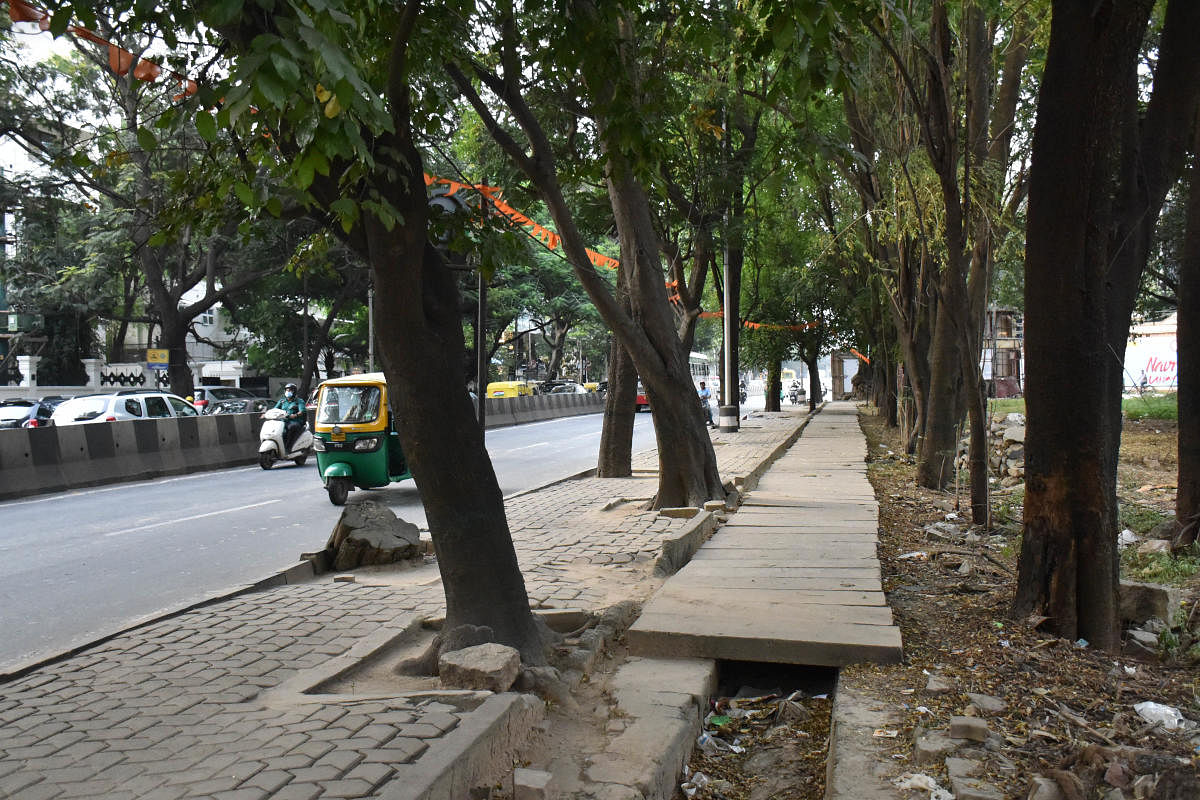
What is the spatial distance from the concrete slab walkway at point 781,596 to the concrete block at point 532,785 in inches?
70.5

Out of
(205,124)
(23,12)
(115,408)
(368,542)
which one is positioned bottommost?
(368,542)

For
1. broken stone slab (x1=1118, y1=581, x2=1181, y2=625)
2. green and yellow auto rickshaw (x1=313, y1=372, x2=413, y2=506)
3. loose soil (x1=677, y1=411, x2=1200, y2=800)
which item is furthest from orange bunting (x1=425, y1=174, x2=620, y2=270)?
broken stone slab (x1=1118, y1=581, x2=1181, y2=625)

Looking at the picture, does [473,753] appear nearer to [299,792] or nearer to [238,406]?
[299,792]

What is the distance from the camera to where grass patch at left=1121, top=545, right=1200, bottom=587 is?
6.82 metres

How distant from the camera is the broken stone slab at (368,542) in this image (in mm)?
7570

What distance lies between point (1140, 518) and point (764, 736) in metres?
6.59

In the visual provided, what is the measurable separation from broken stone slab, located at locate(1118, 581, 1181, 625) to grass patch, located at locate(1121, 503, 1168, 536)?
357 cm

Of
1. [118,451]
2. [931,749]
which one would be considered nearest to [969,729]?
[931,749]

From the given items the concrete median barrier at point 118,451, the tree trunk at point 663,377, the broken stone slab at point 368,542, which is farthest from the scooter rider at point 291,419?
the broken stone slab at point 368,542

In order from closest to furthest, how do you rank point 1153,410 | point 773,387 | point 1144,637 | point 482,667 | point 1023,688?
point 482,667 → point 1023,688 → point 1144,637 → point 1153,410 → point 773,387

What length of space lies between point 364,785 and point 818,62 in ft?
12.1

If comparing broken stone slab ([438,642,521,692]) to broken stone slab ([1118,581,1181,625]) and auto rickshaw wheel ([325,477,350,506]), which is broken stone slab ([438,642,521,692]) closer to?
broken stone slab ([1118,581,1181,625])

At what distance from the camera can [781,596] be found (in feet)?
19.8

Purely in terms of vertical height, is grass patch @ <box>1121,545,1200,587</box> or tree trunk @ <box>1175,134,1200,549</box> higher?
tree trunk @ <box>1175,134,1200,549</box>
